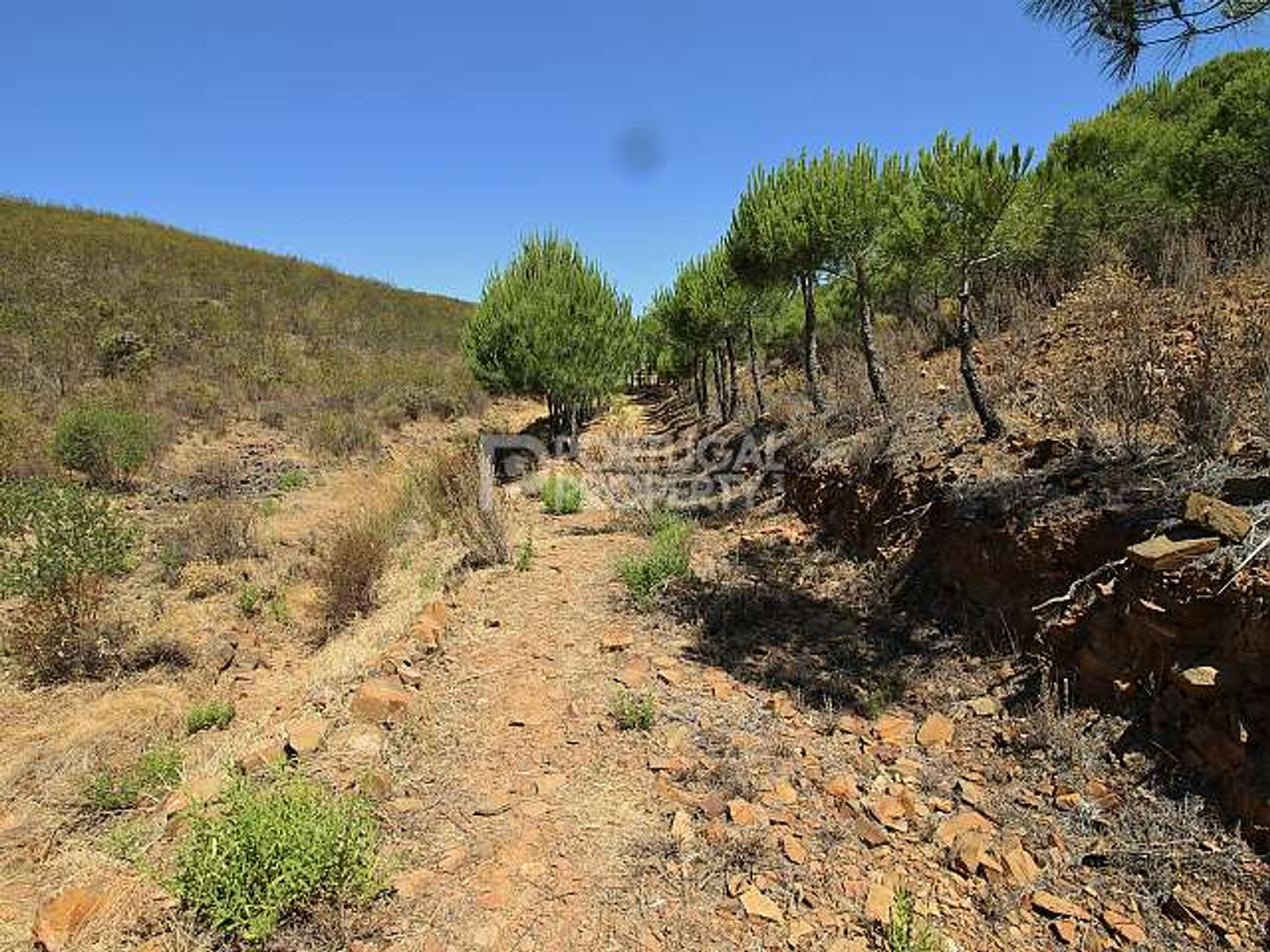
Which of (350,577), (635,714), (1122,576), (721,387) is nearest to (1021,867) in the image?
(1122,576)

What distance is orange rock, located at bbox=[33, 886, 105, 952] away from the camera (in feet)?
8.16

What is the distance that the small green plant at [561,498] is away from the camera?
10.2 meters

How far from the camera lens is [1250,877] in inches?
91.4

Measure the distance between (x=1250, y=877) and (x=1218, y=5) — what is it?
364 cm

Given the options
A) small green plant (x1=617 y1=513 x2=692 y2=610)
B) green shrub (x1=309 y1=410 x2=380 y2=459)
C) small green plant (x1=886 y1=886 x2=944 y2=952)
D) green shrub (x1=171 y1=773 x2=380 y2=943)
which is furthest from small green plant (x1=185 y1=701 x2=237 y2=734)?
green shrub (x1=309 y1=410 x2=380 y2=459)

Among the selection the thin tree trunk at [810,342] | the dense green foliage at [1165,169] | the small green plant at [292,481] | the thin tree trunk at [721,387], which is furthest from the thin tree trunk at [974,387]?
the small green plant at [292,481]

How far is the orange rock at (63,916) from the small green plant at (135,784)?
38.1 inches

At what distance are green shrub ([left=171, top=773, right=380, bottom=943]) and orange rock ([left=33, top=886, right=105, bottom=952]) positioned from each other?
1.01ft

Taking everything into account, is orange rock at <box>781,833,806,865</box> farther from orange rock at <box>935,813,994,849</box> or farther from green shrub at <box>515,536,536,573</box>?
green shrub at <box>515,536,536,573</box>

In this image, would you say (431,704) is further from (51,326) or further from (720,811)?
(51,326)

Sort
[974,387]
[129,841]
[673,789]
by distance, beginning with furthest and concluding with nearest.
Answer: [974,387]
[673,789]
[129,841]

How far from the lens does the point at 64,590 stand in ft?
18.9

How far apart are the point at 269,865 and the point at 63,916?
2.82 ft

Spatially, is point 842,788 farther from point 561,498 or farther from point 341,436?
point 341,436
